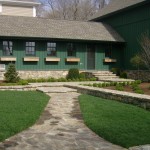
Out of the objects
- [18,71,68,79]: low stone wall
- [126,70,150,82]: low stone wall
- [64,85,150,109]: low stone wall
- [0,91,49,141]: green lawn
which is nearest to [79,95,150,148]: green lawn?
[64,85,150,109]: low stone wall

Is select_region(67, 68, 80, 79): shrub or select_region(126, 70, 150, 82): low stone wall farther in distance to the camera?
select_region(67, 68, 80, 79): shrub

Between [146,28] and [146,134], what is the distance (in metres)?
16.6

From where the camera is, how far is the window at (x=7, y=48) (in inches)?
892

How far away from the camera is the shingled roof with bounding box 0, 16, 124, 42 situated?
23.1 metres

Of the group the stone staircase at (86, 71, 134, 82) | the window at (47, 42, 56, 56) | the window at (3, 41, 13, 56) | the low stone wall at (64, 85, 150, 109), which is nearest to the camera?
the low stone wall at (64, 85, 150, 109)

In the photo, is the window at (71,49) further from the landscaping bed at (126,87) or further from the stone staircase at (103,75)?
the landscaping bed at (126,87)

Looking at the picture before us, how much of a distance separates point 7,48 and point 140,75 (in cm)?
979

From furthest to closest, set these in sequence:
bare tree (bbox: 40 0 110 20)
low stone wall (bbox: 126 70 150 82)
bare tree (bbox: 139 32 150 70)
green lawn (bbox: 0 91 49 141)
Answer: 1. bare tree (bbox: 40 0 110 20)
2. low stone wall (bbox: 126 70 150 82)
3. bare tree (bbox: 139 32 150 70)
4. green lawn (bbox: 0 91 49 141)

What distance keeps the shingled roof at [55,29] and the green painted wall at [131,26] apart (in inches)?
26.6

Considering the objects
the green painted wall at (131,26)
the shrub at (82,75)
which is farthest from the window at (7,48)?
the green painted wall at (131,26)

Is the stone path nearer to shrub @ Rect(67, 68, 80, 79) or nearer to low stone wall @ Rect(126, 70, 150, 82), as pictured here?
low stone wall @ Rect(126, 70, 150, 82)

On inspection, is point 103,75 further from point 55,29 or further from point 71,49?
point 55,29

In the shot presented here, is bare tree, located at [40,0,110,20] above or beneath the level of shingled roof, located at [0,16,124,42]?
above

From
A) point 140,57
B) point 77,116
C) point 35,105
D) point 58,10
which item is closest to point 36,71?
point 140,57
